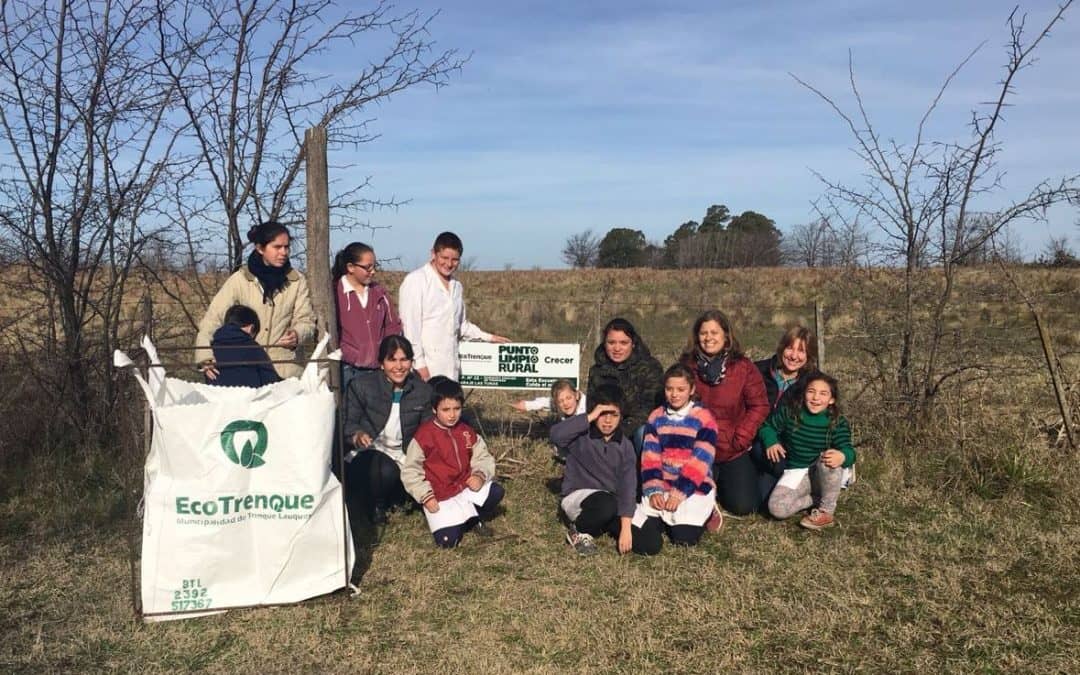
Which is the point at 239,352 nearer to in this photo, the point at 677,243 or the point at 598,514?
the point at 598,514

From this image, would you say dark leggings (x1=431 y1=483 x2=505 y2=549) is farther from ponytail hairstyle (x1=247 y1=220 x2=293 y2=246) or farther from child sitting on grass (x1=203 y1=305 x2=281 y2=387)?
ponytail hairstyle (x1=247 y1=220 x2=293 y2=246)

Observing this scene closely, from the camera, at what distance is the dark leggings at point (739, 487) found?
5.36 metres

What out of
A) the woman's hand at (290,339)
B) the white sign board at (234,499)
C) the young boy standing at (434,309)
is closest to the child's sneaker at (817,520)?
the young boy standing at (434,309)

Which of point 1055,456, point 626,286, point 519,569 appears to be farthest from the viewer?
point 626,286

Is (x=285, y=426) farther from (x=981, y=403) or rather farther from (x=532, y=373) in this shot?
(x=981, y=403)

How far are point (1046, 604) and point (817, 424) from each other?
1.64 metres

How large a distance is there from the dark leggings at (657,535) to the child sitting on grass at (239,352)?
2.26 meters

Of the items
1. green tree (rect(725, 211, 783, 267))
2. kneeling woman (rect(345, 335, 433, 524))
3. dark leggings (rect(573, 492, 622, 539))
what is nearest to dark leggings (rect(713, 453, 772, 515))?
dark leggings (rect(573, 492, 622, 539))

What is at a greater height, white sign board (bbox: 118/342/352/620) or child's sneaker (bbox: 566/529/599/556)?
white sign board (bbox: 118/342/352/620)

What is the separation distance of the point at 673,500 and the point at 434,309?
2042mm

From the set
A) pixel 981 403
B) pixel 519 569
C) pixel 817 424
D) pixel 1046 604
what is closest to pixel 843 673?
pixel 1046 604

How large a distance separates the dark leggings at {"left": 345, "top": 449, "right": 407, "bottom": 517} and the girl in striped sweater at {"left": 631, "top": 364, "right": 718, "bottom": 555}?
151 cm

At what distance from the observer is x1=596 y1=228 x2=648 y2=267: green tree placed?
44.6 meters

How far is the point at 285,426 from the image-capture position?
3787 millimetres
